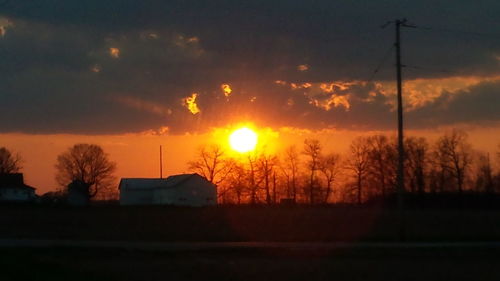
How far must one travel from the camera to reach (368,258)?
A: 1347 inches

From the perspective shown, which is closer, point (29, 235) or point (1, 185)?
point (29, 235)

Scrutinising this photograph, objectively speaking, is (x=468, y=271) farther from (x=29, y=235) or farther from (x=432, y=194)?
(x=432, y=194)

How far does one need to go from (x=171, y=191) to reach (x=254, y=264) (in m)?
86.8

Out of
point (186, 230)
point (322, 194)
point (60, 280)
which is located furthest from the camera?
point (322, 194)

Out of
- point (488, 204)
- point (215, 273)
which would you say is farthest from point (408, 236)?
point (488, 204)

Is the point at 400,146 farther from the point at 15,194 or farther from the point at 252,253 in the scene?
the point at 15,194

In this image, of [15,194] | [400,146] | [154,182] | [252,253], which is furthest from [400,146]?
[15,194]

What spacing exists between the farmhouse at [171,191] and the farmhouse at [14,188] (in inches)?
657

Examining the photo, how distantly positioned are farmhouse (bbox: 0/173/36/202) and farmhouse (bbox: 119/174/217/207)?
16694 millimetres

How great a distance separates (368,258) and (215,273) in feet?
34.6

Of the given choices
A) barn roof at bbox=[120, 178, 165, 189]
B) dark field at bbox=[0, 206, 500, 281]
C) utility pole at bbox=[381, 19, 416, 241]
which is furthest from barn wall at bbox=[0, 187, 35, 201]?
utility pole at bbox=[381, 19, 416, 241]

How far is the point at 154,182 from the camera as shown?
123188 millimetres

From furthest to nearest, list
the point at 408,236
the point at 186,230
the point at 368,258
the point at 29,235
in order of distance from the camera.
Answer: the point at 186,230, the point at 29,235, the point at 408,236, the point at 368,258

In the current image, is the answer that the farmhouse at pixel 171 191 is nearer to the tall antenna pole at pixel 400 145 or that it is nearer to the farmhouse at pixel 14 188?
the farmhouse at pixel 14 188
